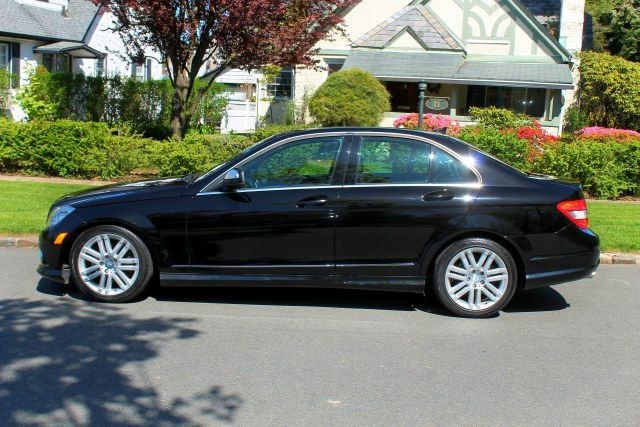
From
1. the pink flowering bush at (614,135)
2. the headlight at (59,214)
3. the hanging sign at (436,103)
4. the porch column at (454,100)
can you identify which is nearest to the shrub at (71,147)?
the headlight at (59,214)

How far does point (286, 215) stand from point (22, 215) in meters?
5.30

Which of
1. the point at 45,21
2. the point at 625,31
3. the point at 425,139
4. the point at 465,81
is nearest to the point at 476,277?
the point at 425,139

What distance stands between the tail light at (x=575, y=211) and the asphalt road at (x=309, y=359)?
87 cm

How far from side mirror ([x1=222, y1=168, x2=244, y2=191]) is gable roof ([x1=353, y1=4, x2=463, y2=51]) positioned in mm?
19712

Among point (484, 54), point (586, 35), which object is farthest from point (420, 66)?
point (586, 35)

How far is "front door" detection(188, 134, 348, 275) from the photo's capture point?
6.41m

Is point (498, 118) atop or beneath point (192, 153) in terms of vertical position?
atop

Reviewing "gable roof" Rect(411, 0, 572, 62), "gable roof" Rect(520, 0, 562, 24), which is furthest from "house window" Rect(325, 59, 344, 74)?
"gable roof" Rect(520, 0, 562, 24)

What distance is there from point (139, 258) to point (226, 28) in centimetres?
915

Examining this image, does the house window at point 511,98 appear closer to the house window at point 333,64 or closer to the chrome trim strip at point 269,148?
the house window at point 333,64

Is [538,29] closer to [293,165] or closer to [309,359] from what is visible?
[293,165]

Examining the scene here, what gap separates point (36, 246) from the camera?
888 centimetres

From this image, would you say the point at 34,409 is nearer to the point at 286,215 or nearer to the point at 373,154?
the point at 286,215

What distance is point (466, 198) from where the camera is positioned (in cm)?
639
